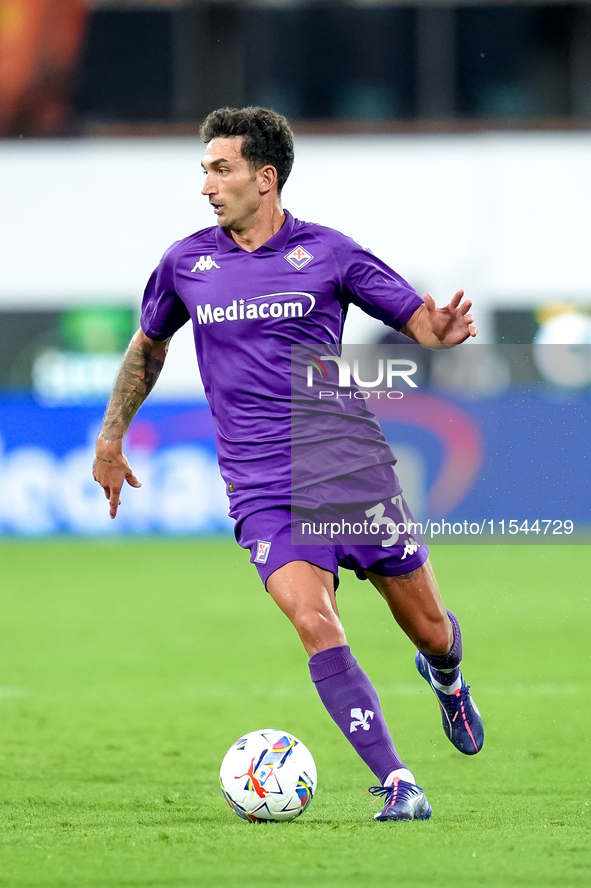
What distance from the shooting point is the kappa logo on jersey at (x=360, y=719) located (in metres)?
4.57

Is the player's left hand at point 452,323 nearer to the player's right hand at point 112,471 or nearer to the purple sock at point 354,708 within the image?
the purple sock at point 354,708

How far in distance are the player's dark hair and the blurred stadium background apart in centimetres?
1419

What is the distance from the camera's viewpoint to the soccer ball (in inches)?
179

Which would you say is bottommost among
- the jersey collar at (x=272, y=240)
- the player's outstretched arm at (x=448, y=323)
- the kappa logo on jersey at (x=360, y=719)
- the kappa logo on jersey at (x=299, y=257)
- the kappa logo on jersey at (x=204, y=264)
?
the kappa logo on jersey at (x=360, y=719)

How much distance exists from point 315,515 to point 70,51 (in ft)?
52.5

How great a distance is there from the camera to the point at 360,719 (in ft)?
15.0

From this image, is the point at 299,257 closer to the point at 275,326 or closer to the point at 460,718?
the point at 275,326

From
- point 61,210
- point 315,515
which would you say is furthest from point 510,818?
point 61,210

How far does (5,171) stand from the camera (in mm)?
21344

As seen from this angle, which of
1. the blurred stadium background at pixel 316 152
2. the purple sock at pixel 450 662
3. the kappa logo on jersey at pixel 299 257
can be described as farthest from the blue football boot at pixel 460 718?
the blurred stadium background at pixel 316 152

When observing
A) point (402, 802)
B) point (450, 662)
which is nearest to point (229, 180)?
point (450, 662)

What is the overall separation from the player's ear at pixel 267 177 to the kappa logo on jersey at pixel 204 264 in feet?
0.96

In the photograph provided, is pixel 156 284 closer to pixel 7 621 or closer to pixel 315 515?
pixel 315 515

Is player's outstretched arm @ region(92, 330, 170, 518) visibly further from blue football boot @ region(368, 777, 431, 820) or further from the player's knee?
blue football boot @ region(368, 777, 431, 820)
